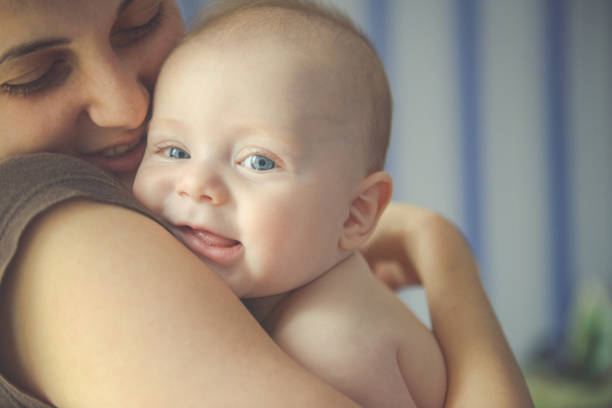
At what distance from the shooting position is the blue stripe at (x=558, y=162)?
3764 mm

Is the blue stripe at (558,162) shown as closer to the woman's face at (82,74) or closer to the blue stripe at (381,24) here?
the blue stripe at (381,24)

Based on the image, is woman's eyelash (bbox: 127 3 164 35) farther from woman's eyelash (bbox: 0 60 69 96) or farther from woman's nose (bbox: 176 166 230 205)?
woman's nose (bbox: 176 166 230 205)

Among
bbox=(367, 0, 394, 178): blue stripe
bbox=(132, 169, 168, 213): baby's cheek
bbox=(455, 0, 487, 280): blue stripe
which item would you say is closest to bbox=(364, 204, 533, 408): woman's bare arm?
bbox=(132, 169, 168, 213): baby's cheek

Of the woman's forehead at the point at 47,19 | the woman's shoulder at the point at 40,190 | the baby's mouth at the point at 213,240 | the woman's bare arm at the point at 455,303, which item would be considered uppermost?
the woman's forehead at the point at 47,19

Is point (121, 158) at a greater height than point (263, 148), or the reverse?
point (263, 148)


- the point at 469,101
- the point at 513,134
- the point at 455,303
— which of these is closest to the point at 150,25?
the point at 455,303

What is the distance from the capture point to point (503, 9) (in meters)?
3.73

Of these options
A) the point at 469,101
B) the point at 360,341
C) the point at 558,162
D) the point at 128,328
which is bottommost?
the point at 558,162

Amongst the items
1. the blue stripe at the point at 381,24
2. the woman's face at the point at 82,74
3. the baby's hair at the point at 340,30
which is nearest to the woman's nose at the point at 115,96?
the woman's face at the point at 82,74

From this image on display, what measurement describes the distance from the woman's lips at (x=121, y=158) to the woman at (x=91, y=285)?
4.2 inches

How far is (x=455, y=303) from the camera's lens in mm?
1053

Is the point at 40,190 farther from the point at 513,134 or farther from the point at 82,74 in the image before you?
the point at 513,134

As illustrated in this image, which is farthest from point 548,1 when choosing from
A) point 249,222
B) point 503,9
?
point 249,222

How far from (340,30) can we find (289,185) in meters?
0.32
